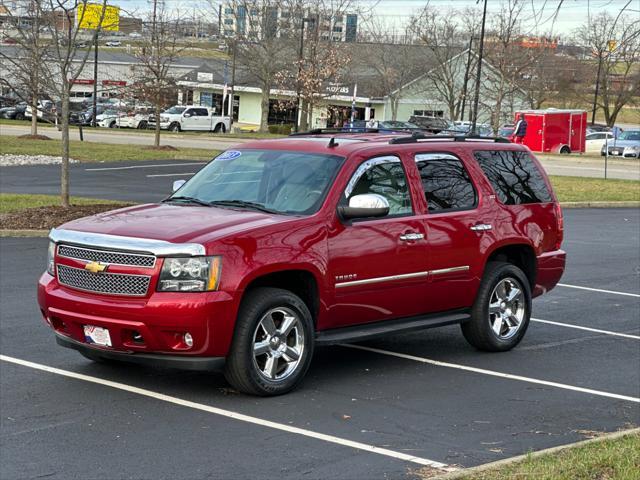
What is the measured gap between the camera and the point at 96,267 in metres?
7.45

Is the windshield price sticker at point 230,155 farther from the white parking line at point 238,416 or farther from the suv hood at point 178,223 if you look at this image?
the white parking line at point 238,416

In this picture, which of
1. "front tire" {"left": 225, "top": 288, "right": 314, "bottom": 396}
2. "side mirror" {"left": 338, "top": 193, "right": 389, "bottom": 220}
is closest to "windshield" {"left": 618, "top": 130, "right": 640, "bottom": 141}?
"side mirror" {"left": 338, "top": 193, "right": 389, "bottom": 220}

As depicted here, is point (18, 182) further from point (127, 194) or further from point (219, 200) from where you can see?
point (219, 200)

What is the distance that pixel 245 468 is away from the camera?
19.9 ft

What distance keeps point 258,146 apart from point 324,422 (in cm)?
285

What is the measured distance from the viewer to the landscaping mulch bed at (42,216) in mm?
17203

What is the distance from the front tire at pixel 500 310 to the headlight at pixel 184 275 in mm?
2968

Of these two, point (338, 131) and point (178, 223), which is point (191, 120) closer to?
point (338, 131)

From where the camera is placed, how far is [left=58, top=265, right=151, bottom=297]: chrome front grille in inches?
288

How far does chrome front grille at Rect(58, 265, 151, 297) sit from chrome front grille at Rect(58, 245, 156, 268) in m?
0.08

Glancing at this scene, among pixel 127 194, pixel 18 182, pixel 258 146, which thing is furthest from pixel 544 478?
pixel 18 182

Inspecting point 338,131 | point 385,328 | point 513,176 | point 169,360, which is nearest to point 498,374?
point 385,328

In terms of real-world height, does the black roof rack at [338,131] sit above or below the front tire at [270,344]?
above

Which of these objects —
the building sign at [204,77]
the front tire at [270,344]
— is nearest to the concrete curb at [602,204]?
the front tire at [270,344]
